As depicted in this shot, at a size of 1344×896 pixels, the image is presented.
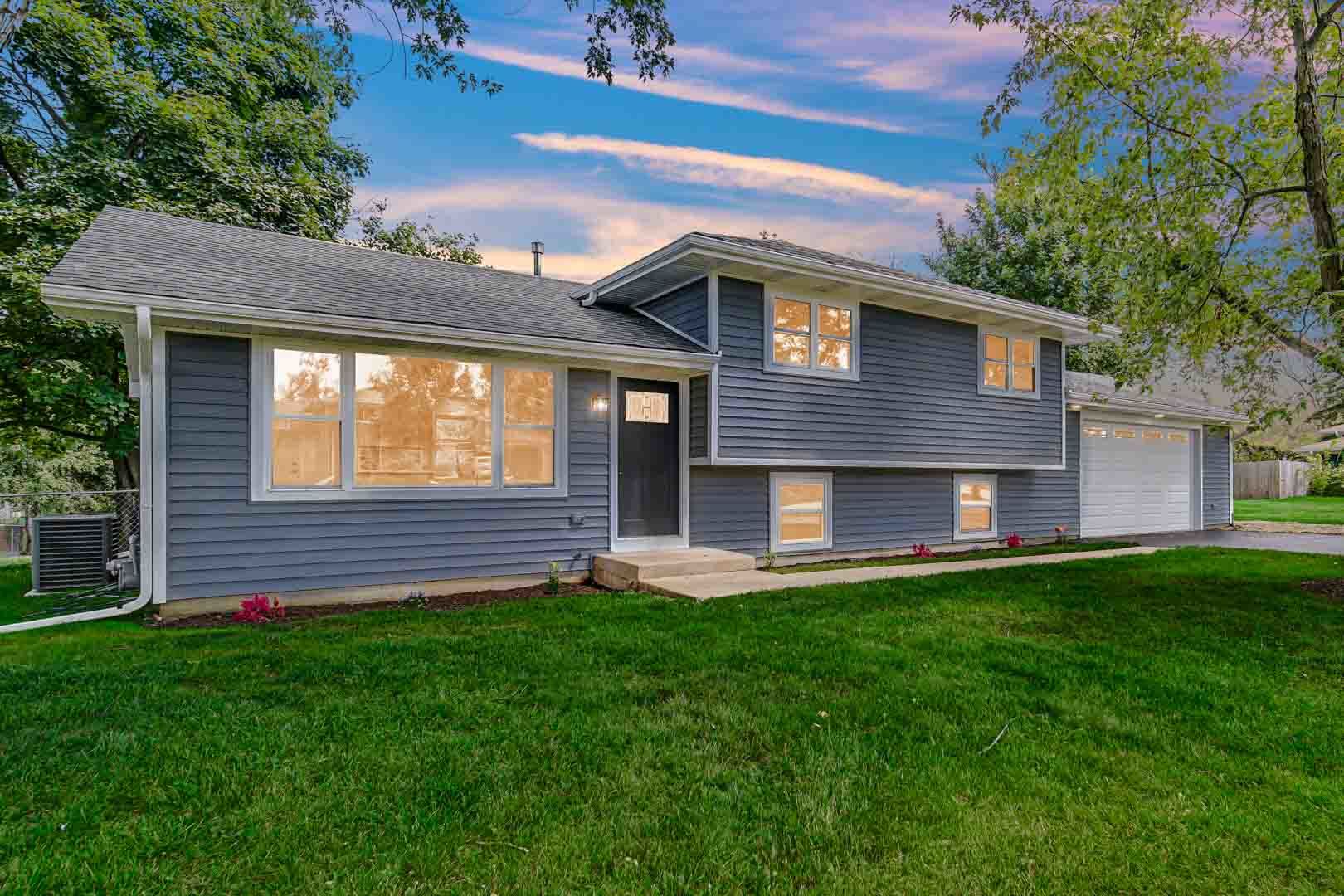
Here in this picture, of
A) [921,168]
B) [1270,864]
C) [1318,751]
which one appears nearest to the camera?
[1270,864]

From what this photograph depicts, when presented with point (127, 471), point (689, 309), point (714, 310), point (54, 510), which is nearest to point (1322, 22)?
point (714, 310)

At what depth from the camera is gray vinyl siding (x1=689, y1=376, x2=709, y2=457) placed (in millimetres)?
8180

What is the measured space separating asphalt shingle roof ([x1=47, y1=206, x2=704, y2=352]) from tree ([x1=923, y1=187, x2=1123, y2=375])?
60.7 ft

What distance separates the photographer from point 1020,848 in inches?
87.0

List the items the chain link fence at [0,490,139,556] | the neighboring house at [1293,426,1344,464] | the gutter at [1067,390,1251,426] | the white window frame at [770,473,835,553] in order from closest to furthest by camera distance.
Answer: the neighboring house at [1293,426,1344,464]
the chain link fence at [0,490,139,556]
the white window frame at [770,473,835,553]
the gutter at [1067,390,1251,426]

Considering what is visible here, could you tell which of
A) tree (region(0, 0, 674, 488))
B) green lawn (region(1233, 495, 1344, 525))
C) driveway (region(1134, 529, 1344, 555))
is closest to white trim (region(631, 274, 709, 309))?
tree (region(0, 0, 674, 488))

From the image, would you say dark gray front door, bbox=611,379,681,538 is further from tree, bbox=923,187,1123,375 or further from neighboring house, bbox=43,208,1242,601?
tree, bbox=923,187,1123,375

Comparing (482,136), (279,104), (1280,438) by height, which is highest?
(279,104)

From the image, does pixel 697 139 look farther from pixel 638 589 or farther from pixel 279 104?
pixel 638 589

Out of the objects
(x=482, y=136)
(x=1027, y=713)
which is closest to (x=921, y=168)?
(x=482, y=136)

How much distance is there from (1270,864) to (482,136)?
→ 46.7 ft

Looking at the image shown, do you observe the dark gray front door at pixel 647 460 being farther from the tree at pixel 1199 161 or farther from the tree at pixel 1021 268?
the tree at pixel 1021 268

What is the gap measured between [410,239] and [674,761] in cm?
1701

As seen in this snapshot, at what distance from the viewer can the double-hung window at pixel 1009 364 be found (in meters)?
10.9
